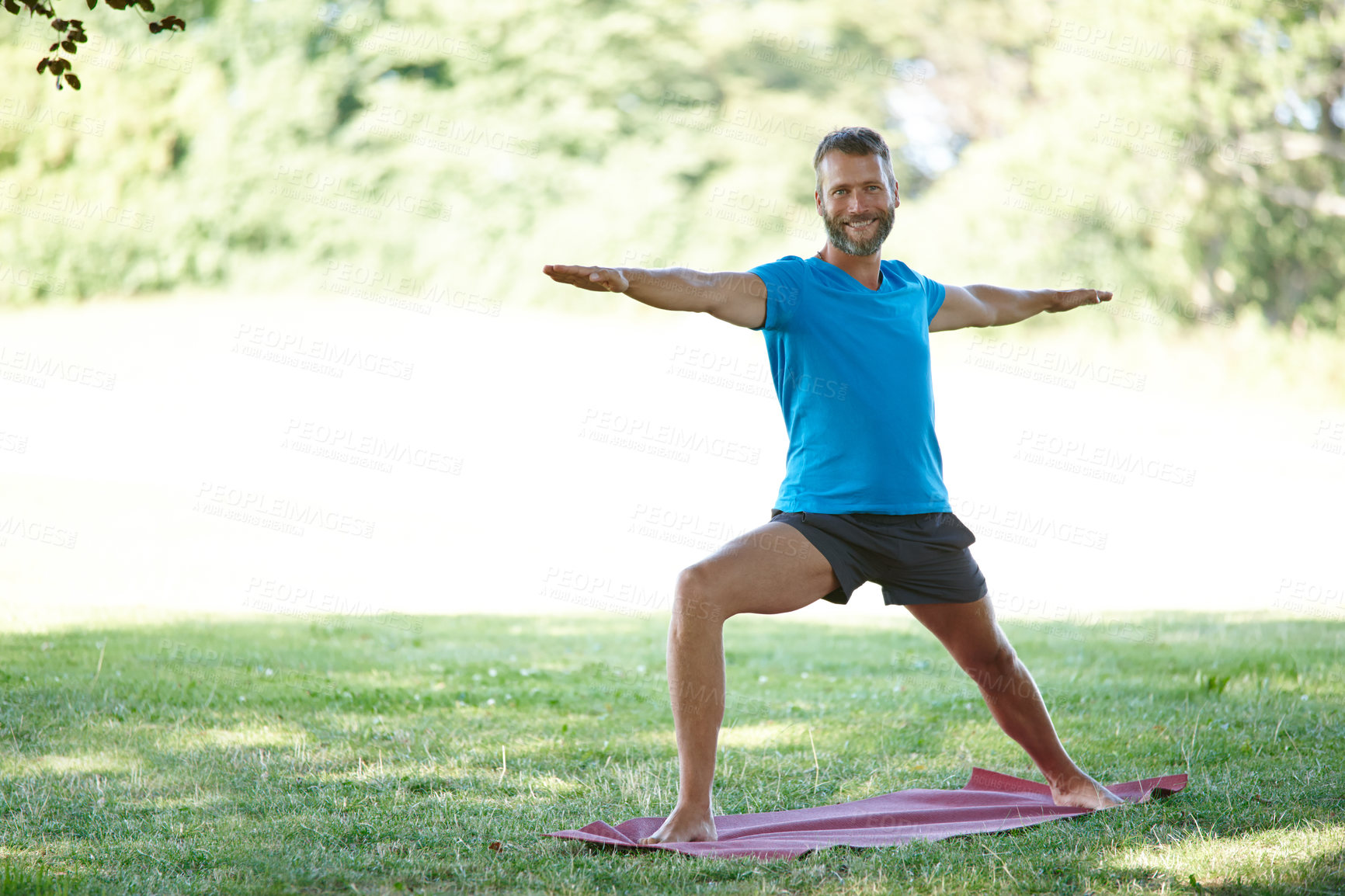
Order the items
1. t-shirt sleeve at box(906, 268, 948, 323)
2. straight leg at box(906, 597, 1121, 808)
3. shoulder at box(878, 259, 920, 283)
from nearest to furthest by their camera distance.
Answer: straight leg at box(906, 597, 1121, 808) < shoulder at box(878, 259, 920, 283) < t-shirt sleeve at box(906, 268, 948, 323)

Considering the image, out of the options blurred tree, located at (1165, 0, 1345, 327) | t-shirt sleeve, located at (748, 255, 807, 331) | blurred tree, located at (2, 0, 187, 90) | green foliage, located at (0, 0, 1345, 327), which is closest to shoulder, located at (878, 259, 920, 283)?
t-shirt sleeve, located at (748, 255, 807, 331)

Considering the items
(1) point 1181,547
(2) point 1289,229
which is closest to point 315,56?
(2) point 1289,229

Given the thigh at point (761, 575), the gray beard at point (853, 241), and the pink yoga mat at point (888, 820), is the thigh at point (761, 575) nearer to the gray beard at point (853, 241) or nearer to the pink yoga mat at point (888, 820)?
the pink yoga mat at point (888, 820)

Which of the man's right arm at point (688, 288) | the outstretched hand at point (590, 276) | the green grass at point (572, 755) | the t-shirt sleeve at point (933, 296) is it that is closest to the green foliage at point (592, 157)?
the green grass at point (572, 755)

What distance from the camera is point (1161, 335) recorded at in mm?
24906

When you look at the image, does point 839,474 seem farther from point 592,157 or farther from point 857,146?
point 592,157

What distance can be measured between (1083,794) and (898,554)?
4.03ft

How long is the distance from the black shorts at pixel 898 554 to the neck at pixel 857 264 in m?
0.82

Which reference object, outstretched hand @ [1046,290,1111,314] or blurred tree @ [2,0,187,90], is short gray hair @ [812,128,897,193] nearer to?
outstretched hand @ [1046,290,1111,314]

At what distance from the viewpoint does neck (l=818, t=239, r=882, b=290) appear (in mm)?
4465

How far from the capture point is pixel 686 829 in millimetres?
4125

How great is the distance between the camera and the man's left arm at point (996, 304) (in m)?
4.86

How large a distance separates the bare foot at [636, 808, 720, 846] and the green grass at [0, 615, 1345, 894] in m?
0.12

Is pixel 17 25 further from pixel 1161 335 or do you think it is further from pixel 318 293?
pixel 1161 335
